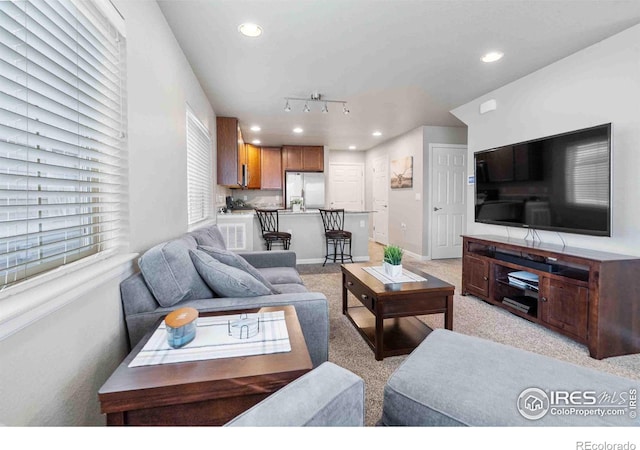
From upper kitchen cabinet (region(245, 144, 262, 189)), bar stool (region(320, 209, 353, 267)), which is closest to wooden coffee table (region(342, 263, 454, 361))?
bar stool (region(320, 209, 353, 267))

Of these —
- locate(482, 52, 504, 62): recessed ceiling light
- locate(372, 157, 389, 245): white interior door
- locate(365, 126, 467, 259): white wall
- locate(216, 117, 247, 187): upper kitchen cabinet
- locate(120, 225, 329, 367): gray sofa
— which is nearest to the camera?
locate(120, 225, 329, 367): gray sofa

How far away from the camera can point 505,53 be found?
2664 millimetres

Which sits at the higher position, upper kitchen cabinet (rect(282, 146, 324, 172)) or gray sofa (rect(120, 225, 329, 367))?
upper kitchen cabinet (rect(282, 146, 324, 172))

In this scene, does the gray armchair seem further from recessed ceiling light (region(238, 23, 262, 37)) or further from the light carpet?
recessed ceiling light (region(238, 23, 262, 37))

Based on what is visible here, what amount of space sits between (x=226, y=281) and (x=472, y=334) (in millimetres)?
2072

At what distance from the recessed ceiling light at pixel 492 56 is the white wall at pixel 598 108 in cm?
62

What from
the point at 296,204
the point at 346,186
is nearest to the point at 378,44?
the point at 296,204

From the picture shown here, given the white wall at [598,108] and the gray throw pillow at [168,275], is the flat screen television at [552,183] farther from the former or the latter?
the gray throw pillow at [168,275]

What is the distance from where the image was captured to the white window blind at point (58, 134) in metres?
0.85

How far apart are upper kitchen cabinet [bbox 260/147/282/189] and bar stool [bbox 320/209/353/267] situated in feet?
7.32

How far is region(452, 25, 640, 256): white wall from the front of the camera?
227 centimetres

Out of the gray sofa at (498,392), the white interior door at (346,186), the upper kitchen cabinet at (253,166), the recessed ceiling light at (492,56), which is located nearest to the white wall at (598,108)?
the recessed ceiling light at (492,56)

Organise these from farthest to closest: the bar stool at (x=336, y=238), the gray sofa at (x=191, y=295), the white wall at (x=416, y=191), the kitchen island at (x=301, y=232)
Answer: the white wall at (x=416, y=191), the bar stool at (x=336, y=238), the kitchen island at (x=301, y=232), the gray sofa at (x=191, y=295)

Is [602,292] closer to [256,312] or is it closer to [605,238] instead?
[605,238]
